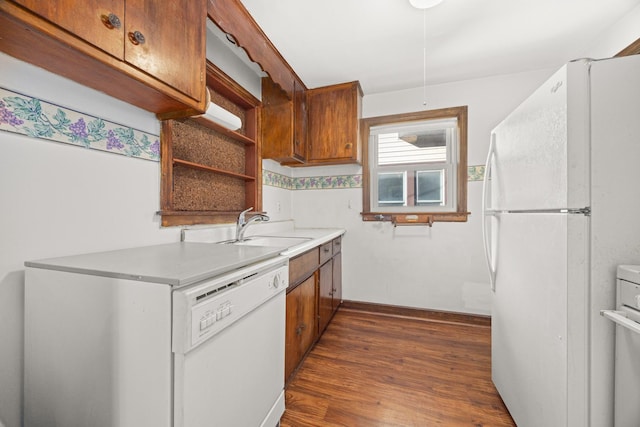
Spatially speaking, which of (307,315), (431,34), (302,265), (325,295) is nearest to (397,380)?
(307,315)

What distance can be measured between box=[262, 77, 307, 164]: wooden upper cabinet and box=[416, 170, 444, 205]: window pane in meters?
1.31

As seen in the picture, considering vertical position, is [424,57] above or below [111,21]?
above

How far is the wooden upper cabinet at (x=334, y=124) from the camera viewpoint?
2.48 m

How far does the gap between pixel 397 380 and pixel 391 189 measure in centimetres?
175

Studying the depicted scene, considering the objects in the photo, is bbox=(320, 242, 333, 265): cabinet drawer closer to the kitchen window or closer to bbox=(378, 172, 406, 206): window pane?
the kitchen window

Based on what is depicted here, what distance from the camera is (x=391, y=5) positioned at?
1.52m

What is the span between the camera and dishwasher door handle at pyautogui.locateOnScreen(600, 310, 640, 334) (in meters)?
0.74

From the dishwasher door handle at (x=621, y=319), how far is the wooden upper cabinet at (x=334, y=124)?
1966 millimetres

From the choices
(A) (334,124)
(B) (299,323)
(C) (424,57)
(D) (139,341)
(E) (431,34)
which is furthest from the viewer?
(A) (334,124)

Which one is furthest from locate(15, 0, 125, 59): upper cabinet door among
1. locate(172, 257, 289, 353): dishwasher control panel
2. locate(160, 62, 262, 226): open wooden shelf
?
locate(172, 257, 289, 353): dishwasher control panel

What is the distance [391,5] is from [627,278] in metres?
1.70

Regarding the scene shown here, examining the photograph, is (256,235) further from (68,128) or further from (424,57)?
(424,57)

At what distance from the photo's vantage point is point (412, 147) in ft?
8.78

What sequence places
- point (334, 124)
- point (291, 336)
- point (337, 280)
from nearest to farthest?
1. point (291, 336)
2. point (334, 124)
3. point (337, 280)
